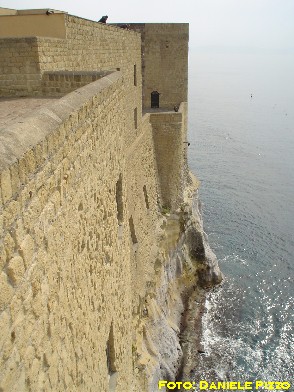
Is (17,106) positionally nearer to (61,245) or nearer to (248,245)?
(61,245)

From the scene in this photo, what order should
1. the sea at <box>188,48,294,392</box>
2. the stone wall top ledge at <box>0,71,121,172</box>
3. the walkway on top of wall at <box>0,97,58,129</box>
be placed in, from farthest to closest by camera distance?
1. the sea at <box>188,48,294,392</box>
2. the walkway on top of wall at <box>0,97,58,129</box>
3. the stone wall top ledge at <box>0,71,121,172</box>

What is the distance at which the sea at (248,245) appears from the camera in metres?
19.0

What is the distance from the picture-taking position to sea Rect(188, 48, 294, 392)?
19.0 meters

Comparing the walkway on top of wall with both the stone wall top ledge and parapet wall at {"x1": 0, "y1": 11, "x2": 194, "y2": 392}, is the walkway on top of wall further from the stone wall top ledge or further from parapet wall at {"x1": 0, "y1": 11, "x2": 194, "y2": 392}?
the stone wall top ledge

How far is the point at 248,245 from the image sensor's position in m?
28.3

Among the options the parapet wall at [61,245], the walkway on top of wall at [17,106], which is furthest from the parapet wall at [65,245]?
the walkway on top of wall at [17,106]

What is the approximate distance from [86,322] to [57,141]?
2201mm

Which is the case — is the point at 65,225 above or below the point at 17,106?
below

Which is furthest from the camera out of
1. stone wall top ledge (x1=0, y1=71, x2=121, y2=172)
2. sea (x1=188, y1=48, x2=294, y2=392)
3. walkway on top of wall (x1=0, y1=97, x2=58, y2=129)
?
sea (x1=188, y1=48, x2=294, y2=392)

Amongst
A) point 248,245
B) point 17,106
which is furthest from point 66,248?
point 248,245

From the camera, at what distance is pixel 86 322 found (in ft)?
14.9

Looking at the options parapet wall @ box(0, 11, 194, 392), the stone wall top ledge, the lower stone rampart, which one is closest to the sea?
parapet wall @ box(0, 11, 194, 392)

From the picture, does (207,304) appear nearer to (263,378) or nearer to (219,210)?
(263,378)

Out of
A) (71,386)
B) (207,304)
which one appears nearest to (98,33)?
(71,386)
